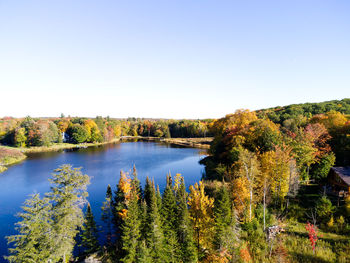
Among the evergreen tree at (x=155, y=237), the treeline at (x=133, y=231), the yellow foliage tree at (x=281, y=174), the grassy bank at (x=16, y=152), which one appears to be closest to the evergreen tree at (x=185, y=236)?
the treeline at (x=133, y=231)

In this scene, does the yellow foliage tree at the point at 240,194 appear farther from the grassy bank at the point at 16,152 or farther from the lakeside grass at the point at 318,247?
the grassy bank at the point at 16,152

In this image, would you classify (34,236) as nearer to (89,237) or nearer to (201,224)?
(89,237)

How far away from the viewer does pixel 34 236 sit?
17.1m

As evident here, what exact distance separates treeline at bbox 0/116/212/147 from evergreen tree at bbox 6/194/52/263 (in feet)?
291

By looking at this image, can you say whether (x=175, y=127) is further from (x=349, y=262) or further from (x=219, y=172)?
(x=349, y=262)

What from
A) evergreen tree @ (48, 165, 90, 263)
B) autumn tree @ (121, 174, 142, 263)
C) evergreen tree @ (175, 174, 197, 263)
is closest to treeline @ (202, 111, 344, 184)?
evergreen tree @ (175, 174, 197, 263)

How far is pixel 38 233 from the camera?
1756cm

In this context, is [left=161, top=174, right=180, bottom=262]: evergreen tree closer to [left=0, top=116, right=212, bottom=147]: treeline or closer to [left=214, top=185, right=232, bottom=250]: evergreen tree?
[left=214, top=185, right=232, bottom=250]: evergreen tree

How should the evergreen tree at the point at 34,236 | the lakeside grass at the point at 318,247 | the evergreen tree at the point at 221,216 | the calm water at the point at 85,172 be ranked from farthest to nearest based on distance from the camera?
the calm water at the point at 85,172
the evergreen tree at the point at 221,216
the lakeside grass at the point at 318,247
the evergreen tree at the point at 34,236

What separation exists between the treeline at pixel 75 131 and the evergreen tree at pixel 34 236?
88.7 meters

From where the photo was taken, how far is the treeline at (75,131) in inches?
3632

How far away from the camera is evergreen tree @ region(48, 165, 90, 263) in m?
18.4

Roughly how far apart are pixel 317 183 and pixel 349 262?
18.6 meters

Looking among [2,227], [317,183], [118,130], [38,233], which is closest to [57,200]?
[38,233]
